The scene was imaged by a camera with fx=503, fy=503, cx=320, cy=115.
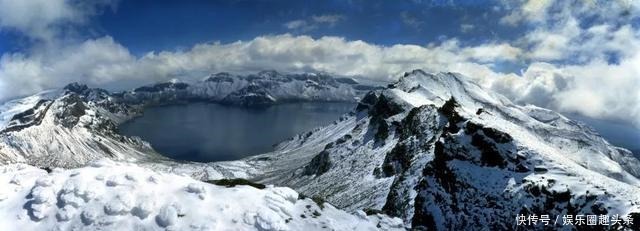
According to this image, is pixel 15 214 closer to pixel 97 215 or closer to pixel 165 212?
pixel 97 215

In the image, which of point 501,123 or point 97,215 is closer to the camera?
point 97,215

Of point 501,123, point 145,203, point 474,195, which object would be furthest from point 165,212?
point 501,123

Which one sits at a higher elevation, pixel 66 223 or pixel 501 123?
pixel 501 123

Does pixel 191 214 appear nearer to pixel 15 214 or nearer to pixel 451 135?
pixel 15 214

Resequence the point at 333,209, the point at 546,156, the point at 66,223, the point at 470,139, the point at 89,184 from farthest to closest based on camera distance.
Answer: the point at 470,139 → the point at 546,156 → the point at 333,209 → the point at 89,184 → the point at 66,223

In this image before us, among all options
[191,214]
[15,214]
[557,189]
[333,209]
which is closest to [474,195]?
[557,189]

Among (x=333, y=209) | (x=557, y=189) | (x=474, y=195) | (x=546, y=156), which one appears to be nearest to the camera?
(x=333, y=209)
